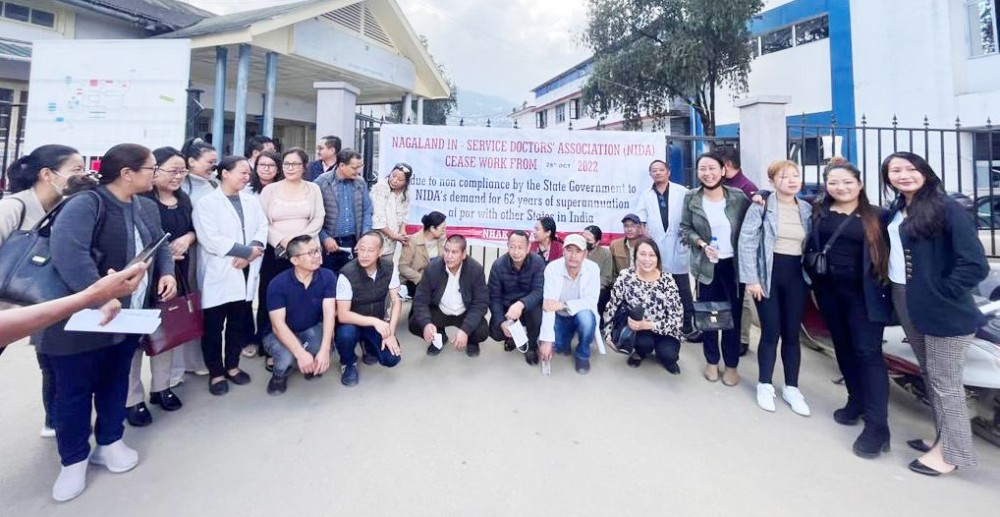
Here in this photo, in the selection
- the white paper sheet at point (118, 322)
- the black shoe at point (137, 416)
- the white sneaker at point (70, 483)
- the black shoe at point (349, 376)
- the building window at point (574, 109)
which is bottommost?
the black shoe at point (349, 376)

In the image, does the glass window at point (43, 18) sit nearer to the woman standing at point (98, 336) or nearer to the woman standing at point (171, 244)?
the woman standing at point (171, 244)

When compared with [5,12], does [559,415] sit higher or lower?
lower

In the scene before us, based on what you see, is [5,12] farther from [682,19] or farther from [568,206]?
[682,19]

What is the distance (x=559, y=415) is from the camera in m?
3.05

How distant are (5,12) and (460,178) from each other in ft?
31.7

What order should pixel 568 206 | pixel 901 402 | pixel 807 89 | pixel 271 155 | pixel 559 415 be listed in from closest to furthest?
pixel 559 415 < pixel 901 402 < pixel 271 155 < pixel 568 206 < pixel 807 89

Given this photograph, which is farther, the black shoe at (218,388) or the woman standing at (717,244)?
the woman standing at (717,244)

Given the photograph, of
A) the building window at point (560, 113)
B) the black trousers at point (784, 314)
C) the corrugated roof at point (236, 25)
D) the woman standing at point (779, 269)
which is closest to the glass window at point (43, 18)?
the corrugated roof at point (236, 25)

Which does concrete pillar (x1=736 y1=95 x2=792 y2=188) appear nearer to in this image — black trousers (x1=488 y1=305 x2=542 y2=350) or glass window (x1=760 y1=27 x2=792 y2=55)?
black trousers (x1=488 y1=305 x2=542 y2=350)

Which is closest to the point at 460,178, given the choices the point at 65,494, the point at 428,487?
the point at 428,487

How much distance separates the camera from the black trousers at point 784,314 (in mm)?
3154

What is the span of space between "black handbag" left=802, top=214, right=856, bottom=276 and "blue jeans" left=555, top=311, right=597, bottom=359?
58.8 inches

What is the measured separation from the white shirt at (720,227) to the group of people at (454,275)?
0.5 inches

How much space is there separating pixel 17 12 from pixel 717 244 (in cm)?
1215
